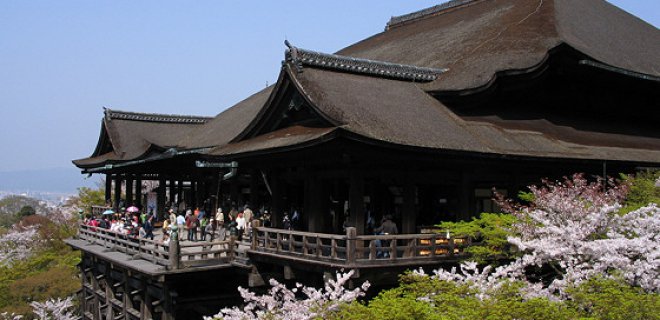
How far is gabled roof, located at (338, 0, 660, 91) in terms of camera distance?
19719mm

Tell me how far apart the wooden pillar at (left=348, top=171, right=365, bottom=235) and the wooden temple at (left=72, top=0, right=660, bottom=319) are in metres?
0.03

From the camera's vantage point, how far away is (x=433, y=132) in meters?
16.1

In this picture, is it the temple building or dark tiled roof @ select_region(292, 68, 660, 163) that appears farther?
the temple building

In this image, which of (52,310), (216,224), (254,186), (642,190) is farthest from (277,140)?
(52,310)

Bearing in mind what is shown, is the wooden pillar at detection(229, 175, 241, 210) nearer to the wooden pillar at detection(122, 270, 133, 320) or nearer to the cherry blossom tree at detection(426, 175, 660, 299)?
the wooden pillar at detection(122, 270, 133, 320)

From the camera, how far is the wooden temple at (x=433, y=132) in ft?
49.5

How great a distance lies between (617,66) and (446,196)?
7.32 metres

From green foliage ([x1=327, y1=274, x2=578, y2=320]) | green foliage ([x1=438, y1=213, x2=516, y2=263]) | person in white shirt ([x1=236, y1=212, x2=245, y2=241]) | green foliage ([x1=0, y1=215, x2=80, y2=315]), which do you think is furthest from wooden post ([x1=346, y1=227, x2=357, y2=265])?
green foliage ([x1=0, y1=215, x2=80, y2=315])

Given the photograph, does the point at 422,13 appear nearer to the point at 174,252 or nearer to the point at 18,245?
the point at 174,252

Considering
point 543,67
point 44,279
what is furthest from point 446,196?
point 44,279

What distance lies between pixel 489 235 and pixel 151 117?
2728cm

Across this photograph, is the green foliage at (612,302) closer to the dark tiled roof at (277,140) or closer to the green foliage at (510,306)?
the green foliage at (510,306)

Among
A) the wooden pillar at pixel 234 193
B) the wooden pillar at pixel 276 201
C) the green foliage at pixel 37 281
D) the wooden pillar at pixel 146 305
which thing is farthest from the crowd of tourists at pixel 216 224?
the green foliage at pixel 37 281

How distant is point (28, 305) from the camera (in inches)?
1462
